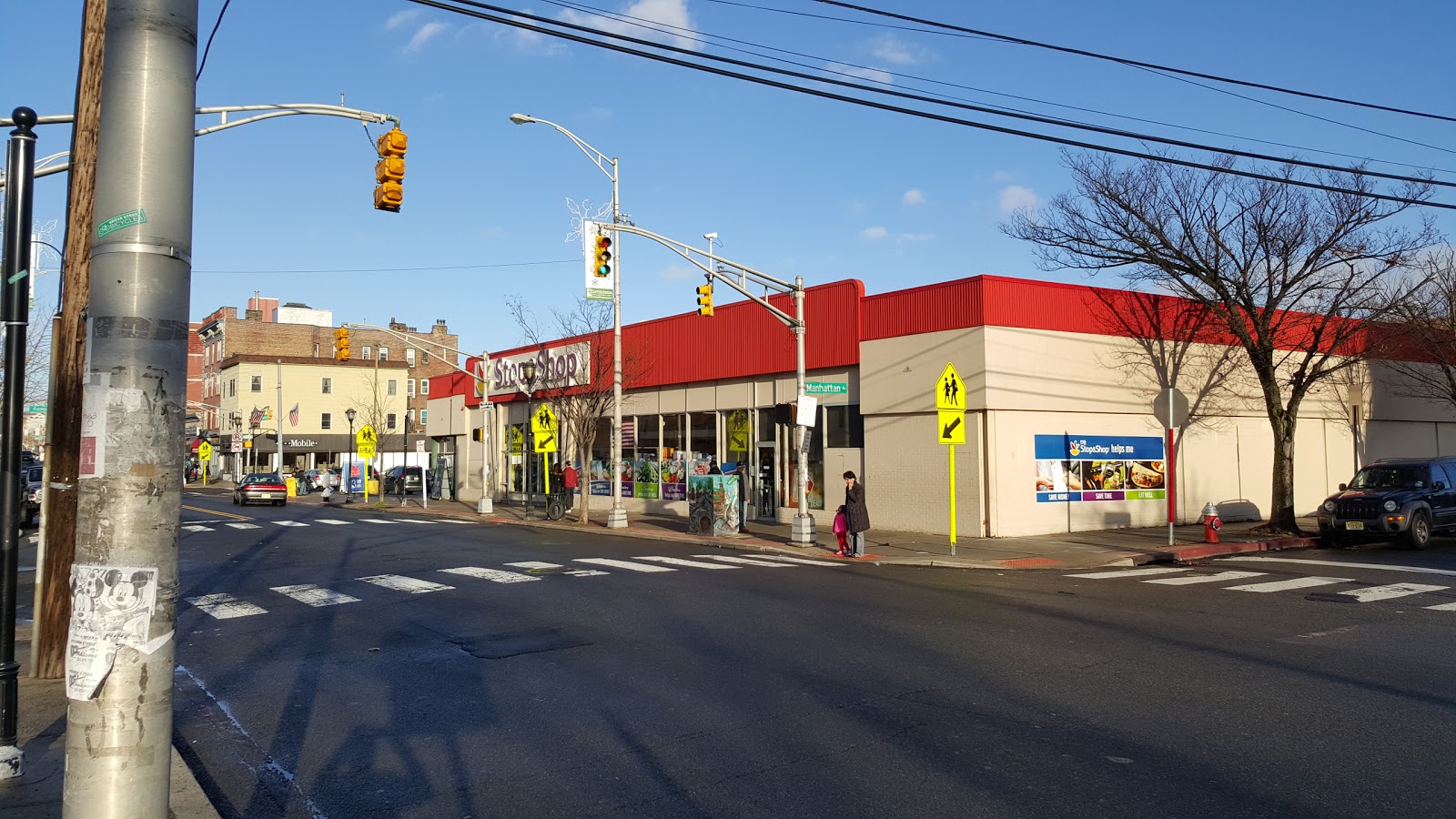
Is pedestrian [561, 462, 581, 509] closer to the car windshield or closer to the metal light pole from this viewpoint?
the car windshield

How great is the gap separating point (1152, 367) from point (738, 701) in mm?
21807

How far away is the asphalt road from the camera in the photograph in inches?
232

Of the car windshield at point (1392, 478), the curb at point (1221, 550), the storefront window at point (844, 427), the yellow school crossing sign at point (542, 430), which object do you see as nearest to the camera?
the curb at point (1221, 550)

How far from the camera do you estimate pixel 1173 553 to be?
792 inches

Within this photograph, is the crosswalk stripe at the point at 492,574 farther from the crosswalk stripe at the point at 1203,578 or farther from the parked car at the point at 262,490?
the parked car at the point at 262,490

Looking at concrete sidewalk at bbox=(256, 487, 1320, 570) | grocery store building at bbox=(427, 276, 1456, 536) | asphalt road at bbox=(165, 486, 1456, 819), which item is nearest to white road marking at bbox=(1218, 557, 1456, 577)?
concrete sidewalk at bbox=(256, 487, 1320, 570)

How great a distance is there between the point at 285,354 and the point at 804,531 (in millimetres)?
74961

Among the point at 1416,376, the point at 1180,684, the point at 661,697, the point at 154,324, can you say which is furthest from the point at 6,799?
the point at 1416,376

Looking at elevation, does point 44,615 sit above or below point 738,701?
above

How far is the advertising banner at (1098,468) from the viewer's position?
24141 mm

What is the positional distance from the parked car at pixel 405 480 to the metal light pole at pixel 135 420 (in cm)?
5050

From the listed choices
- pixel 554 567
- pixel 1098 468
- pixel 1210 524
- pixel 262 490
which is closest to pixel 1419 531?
pixel 1210 524

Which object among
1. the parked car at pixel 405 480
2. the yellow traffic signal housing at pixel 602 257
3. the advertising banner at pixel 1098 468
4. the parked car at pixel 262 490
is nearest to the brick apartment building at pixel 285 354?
the parked car at pixel 405 480

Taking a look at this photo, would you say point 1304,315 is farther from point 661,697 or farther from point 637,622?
point 661,697
